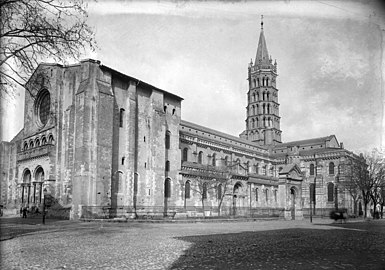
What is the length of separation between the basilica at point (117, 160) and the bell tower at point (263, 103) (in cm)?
3108

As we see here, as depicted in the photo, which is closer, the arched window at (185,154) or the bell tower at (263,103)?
the arched window at (185,154)

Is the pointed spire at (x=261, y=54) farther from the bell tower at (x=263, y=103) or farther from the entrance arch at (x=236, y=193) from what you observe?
the entrance arch at (x=236, y=193)

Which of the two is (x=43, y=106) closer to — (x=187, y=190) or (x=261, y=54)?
(x=187, y=190)

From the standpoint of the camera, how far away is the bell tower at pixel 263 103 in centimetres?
9681

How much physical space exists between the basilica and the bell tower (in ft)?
102

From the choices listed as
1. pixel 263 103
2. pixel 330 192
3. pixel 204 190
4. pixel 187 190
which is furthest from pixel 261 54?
pixel 187 190

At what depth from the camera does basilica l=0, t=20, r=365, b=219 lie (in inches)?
1523

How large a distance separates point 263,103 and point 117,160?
62136 millimetres

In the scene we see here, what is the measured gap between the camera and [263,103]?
318 feet

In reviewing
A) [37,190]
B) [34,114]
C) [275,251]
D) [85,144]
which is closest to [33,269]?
[275,251]

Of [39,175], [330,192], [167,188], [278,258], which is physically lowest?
[330,192]

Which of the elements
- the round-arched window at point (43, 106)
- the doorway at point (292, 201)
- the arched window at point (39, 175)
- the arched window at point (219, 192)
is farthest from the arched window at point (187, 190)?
the round-arched window at point (43, 106)

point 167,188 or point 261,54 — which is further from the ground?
point 261,54

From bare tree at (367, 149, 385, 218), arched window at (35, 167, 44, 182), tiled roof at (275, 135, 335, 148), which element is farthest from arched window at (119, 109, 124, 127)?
tiled roof at (275, 135, 335, 148)
